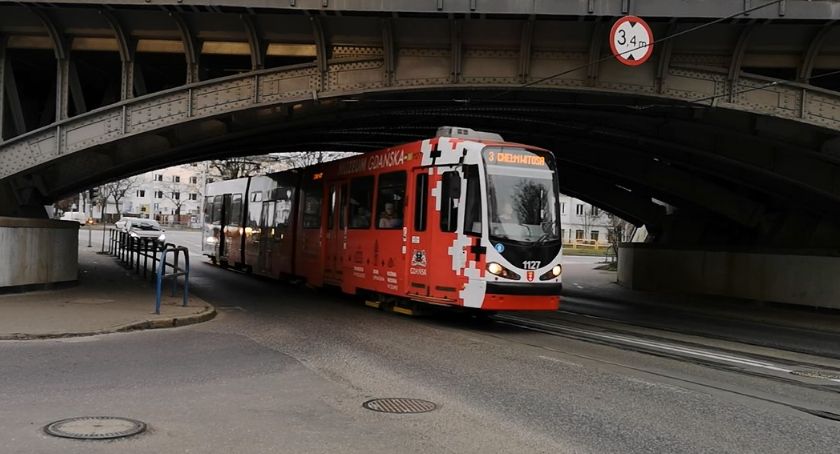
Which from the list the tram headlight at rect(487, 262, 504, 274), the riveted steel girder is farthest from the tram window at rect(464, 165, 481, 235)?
the riveted steel girder

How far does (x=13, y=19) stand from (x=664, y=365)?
15.1 metres

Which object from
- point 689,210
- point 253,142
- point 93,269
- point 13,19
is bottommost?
point 93,269

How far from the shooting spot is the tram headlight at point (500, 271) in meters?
12.0

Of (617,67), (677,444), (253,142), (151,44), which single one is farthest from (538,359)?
(253,142)

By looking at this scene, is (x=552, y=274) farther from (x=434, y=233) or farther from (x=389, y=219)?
(x=389, y=219)

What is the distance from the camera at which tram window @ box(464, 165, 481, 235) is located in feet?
40.3

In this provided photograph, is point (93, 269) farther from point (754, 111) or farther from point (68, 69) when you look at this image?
point (754, 111)

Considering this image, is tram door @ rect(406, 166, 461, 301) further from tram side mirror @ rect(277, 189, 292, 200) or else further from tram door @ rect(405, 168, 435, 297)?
tram side mirror @ rect(277, 189, 292, 200)

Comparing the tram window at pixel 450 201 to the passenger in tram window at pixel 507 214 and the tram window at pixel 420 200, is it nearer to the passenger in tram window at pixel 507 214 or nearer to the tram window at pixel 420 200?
the tram window at pixel 420 200

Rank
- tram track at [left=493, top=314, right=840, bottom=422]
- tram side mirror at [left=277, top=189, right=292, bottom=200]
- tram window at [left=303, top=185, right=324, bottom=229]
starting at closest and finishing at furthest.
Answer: tram track at [left=493, top=314, right=840, bottom=422]
tram window at [left=303, top=185, right=324, bottom=229]
tram side mirror at [left=277, top=189, right=292, bottom=200]

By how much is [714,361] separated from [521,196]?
421 cm

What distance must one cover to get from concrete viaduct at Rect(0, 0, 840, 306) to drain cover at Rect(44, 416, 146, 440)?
1011 cm

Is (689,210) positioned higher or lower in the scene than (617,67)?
lower

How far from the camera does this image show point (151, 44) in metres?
16.8
